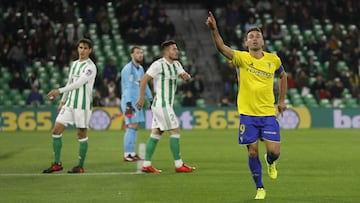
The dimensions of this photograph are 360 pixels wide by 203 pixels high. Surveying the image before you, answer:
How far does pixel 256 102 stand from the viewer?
9531 mm

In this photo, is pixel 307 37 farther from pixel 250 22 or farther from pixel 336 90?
pixel 336 90

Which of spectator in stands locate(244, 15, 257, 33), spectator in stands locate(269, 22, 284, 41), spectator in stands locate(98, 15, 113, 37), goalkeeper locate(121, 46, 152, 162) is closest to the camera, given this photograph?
goalkeeper locate(121, 46, 152, 162)

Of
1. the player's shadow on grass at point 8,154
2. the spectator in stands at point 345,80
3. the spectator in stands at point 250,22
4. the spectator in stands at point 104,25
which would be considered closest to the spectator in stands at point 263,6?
the spectator in stands at point 250,22

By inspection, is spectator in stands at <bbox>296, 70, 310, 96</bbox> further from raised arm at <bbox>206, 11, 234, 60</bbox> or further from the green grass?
raised arm at <bbox>206, 11, 234, 60</bbox>

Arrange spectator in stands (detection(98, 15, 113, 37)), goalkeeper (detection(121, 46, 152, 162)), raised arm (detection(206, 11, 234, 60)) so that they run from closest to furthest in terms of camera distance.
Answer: raised arm (detection(206, 11, 234, 60)) < goalkeeper (detection(121, 46, 152, 162)) < spectator in stands (detection(98, 15, 113, 37))

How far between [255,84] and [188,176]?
2.78 m

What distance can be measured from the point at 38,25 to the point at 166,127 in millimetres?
17812

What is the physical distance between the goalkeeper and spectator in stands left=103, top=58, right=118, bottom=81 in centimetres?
1095

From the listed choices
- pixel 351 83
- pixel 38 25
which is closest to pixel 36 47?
pixel 38 25

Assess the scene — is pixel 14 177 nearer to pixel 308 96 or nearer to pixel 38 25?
pixel 308 96

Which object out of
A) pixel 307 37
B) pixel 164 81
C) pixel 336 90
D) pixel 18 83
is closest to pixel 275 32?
pixel 307 37

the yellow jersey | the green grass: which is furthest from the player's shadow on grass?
the yellow jersey

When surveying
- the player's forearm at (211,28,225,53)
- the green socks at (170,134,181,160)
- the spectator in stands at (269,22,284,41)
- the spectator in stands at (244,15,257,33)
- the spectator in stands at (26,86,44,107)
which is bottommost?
the green socks at (170,134,181,160)

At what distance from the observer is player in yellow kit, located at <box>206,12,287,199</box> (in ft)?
31.0
